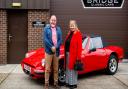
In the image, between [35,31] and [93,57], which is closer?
[93,57]

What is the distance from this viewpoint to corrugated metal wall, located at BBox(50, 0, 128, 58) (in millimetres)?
14375

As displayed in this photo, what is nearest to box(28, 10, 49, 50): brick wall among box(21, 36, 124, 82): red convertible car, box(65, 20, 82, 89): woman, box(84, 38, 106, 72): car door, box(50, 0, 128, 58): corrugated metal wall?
box(50, 0, 128, 58): corrugated metal wall

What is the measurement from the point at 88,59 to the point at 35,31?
3.92 m

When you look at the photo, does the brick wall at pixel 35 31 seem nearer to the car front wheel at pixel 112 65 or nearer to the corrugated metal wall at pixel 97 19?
the corrugated metal wall at pixel 97 19

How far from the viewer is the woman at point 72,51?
29.3 ft

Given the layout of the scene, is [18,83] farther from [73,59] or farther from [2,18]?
[2,18]

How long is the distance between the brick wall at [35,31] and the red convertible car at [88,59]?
2.61 m

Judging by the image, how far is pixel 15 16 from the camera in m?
13.7

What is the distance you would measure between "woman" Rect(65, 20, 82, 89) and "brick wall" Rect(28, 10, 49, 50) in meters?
4.44

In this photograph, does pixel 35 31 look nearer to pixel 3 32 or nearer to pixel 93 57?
pixel 3 32

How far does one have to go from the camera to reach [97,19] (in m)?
14.5

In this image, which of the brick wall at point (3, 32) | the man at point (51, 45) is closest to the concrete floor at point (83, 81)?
the man at point (51, 45)

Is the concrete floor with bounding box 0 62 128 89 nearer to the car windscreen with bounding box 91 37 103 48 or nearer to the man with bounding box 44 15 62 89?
the man with bounding box 44 15 62 89

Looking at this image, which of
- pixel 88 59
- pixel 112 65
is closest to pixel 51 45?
pixel 88 59
